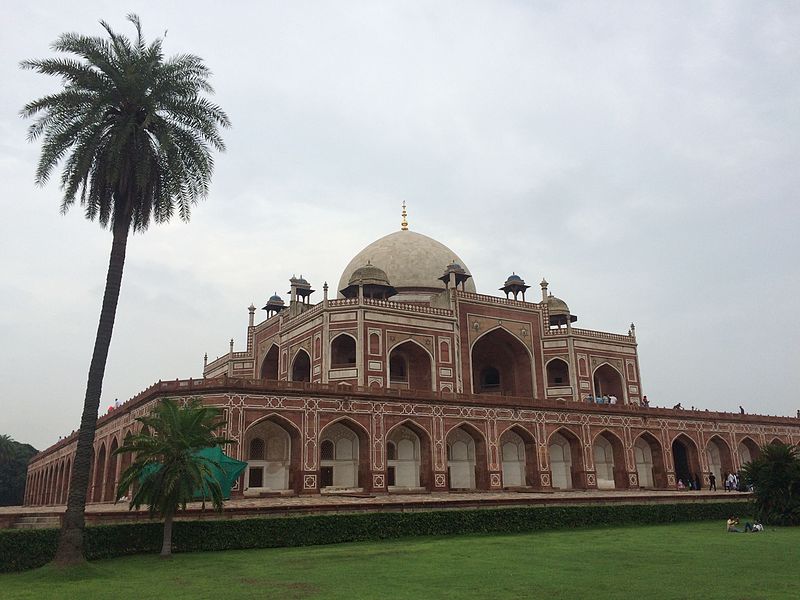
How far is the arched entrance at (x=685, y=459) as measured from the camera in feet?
126

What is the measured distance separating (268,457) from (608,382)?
1014 inches

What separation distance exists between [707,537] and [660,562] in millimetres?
6210

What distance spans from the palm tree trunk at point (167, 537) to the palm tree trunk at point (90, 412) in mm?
1948

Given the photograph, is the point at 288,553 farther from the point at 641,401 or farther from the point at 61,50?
the point at 641,401

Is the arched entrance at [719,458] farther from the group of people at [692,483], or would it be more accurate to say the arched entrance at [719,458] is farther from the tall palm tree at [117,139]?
the tall palm tree at [117,139]

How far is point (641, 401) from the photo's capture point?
44.0 metres

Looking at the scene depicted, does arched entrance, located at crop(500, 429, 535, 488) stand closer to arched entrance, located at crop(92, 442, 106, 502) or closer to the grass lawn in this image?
the grass lawn

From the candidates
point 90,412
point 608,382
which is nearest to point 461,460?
point 608,382

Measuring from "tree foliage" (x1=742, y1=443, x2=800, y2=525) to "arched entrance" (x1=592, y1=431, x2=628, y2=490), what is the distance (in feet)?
36.4

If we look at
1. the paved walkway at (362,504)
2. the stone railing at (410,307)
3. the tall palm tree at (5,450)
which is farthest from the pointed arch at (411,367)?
the tall palm tree at (5,450)

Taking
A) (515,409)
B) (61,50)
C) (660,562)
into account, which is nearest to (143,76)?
(61,50)

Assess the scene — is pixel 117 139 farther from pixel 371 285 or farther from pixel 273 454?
pixel 371 285

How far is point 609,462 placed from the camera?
3653 cm

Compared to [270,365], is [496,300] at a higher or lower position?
higher
